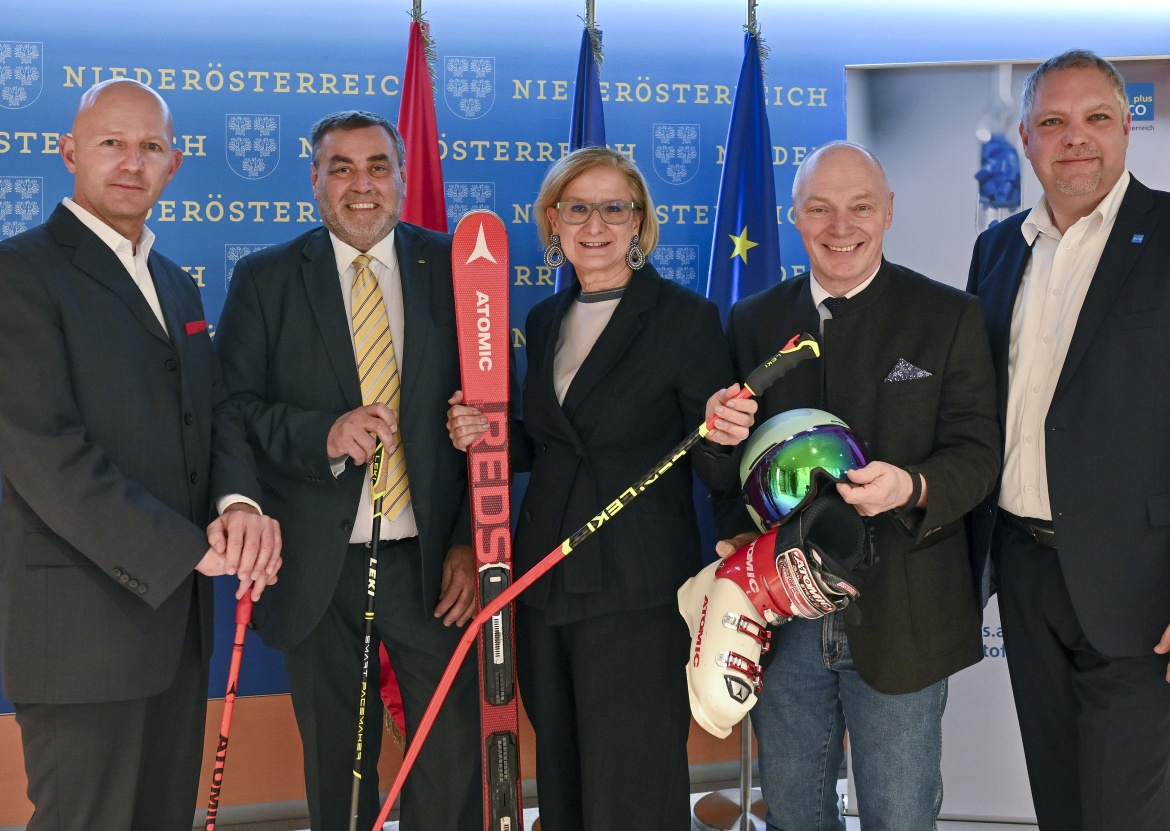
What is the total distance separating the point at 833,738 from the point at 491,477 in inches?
38.8

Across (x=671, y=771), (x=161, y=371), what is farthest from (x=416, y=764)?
(x=161, y=371)

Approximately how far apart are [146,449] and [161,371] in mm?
170

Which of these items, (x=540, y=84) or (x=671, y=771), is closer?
(x=671, y=771)

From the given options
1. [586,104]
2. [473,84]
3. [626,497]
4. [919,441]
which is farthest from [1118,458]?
[473,84]

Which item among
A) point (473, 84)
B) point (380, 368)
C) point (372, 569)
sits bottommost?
point (372, 569)

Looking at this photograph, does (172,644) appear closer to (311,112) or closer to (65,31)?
(311,112)

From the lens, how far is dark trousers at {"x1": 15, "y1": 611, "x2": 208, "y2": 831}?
6.51 feet

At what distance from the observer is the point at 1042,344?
2.24 metres

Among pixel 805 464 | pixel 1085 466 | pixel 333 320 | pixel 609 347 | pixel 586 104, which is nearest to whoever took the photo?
pixel 805 464

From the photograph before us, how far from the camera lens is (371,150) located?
8.34ft

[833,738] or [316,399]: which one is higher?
[316,399]

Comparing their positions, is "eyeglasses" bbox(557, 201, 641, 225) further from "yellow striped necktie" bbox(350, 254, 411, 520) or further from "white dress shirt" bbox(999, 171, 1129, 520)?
"white dress shirt" bbox(999, 171, 1129, 520)

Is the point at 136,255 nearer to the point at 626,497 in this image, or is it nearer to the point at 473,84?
the point at 626,497

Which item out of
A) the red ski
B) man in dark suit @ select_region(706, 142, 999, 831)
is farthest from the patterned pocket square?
the red ski
